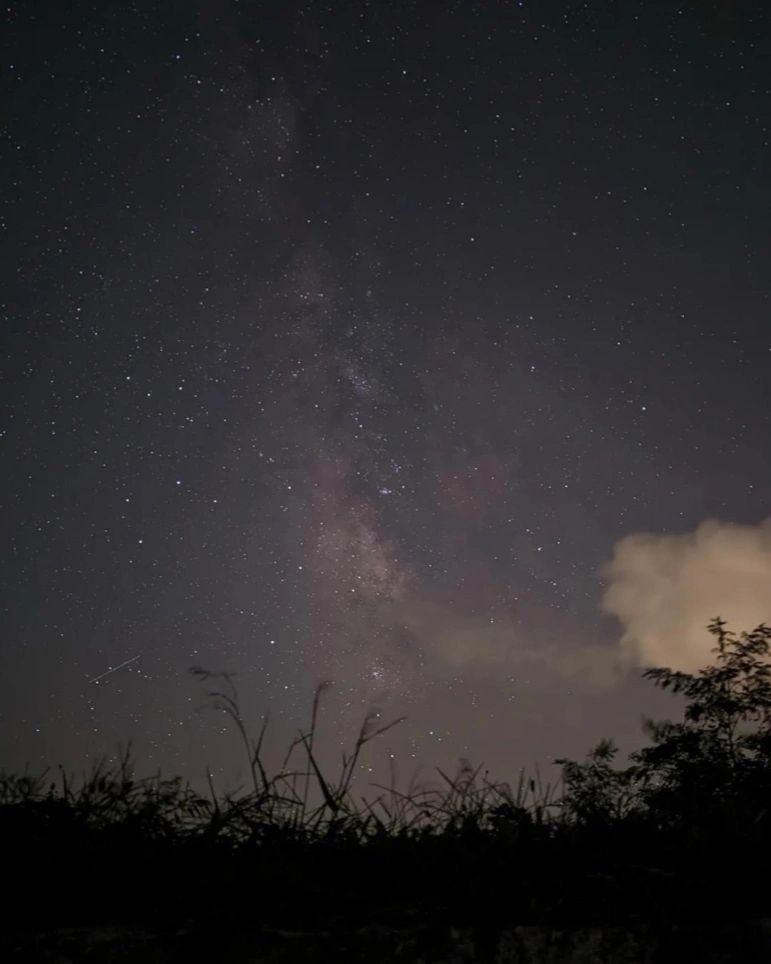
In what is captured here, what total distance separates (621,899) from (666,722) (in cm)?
803

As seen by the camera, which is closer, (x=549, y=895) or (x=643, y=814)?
(x=549, y=895)

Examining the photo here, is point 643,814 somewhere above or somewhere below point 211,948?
above

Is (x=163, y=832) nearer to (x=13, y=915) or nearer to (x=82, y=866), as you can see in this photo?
(x=82, y=866)

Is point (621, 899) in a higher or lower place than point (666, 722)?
lower

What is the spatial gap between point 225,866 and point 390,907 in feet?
1.64

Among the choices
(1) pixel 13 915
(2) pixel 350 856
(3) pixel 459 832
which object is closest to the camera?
(1) pixel 13 915

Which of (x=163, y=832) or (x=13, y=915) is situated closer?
(x=13, y=915)

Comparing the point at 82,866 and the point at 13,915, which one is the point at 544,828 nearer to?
the point at 82,866

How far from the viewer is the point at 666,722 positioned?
9266 millimetres

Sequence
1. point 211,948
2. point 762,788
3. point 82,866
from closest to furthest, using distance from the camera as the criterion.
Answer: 1. point 211,948
2. point 82,866
3. point 762,788

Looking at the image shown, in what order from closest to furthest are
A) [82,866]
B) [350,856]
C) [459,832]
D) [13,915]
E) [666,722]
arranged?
[13,915] < [82,866] < [350,856] < [459,832] < [666,722]

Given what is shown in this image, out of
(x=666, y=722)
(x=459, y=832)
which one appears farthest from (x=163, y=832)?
(x=666, y=722)

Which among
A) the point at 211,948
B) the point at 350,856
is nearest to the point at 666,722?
the point at 350,856

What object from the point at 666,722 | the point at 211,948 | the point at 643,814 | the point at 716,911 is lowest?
the point at 211,948
